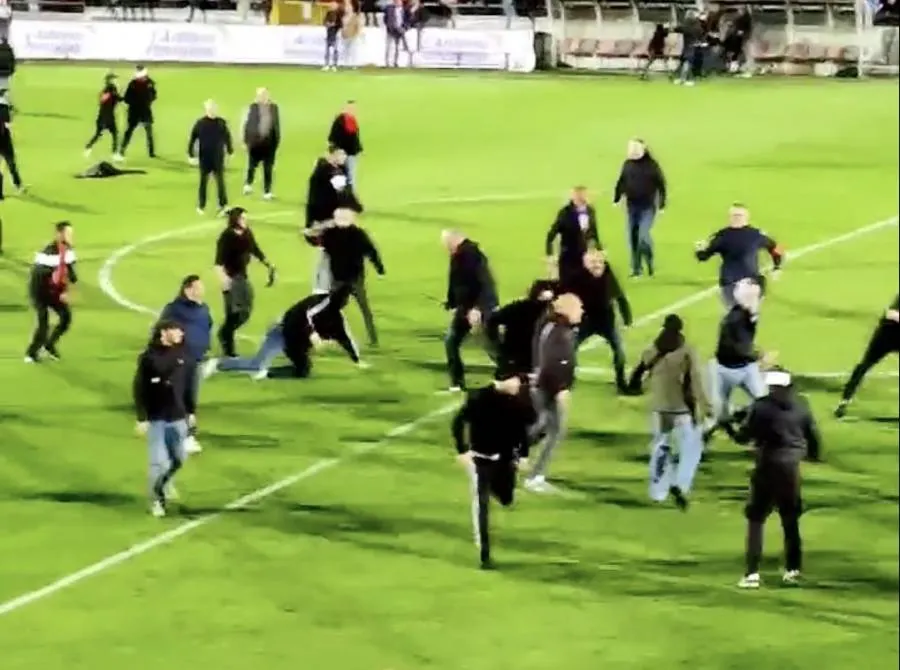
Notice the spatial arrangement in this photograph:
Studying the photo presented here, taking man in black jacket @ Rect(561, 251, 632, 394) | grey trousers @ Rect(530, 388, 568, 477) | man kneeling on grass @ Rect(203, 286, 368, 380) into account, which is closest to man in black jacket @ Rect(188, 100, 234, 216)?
man kneeling on grass @ Rect(203, 286, 368, 380)

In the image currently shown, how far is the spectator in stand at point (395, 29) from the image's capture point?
39.4 meters

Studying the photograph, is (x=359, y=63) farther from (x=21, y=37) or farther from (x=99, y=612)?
(x=99, y=612)

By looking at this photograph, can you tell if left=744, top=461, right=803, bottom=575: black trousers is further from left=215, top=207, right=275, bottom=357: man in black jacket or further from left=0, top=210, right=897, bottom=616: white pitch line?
left=215, top=207, right=275, bottom=357: man in black jacket

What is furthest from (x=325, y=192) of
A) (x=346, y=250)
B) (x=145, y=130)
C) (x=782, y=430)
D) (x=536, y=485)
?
(x=145, y=130)

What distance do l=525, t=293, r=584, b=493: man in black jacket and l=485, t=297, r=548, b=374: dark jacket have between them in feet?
1.23

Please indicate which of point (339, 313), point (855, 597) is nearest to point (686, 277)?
point (339, 313)

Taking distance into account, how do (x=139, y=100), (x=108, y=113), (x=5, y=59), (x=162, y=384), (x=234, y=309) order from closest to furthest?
1. (x=162, y=384)
2. (x=234, y=309)
3. (x=5, y=59)
4. (x=139, y=100)
5. (x=108, y=113)

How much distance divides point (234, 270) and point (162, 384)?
491 centimetres

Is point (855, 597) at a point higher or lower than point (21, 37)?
lower

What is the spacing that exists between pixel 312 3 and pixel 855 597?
2930cm

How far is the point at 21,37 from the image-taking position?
41156mm

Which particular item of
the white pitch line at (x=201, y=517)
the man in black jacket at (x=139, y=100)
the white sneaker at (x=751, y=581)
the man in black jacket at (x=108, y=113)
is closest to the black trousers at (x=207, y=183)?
the man in black jacket at (x=139, y=100)

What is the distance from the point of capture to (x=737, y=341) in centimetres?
1537

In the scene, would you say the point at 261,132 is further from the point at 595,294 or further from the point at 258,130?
the point at 595,294
